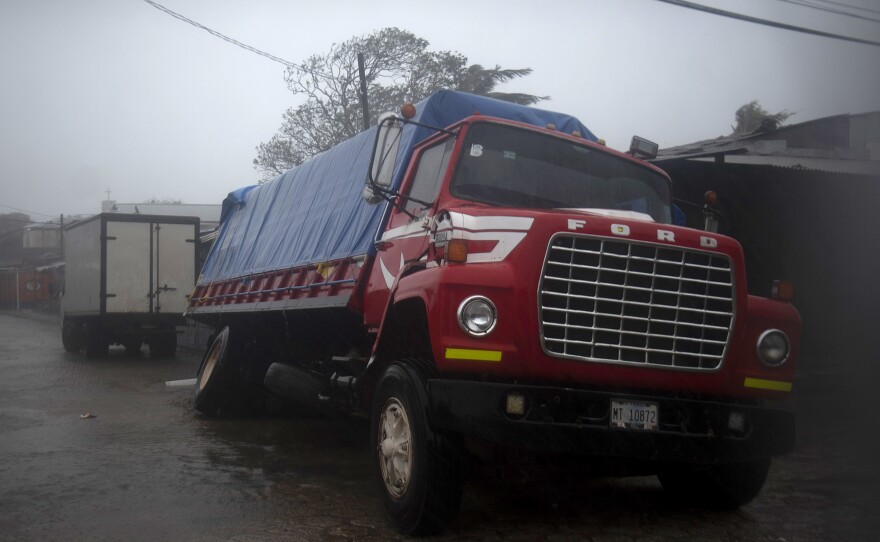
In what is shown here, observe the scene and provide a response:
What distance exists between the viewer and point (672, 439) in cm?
490

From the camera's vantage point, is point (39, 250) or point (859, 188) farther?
point (39, 250)

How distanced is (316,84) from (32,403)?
20119 millimetres

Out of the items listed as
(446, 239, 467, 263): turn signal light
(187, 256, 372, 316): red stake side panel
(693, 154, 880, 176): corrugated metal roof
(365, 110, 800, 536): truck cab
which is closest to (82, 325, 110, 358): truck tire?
(187, 256, 372, 316): red stake side panel

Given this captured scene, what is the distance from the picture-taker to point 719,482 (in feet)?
19.2

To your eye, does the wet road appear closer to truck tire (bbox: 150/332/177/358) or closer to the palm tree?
truck tire (bbox: 150/332/177/358)

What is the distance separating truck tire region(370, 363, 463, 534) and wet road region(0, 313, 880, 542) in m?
0.25

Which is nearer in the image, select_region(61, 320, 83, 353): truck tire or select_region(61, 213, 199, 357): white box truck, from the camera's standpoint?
select_region(61, 213, 199, 357): white box truck

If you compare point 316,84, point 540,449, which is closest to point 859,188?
point 540,449

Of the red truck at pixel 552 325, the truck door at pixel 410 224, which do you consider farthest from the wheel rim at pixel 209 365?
the truck door at pixel 410 224

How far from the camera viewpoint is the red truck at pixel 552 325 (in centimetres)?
475

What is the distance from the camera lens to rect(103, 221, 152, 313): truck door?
63.5ft

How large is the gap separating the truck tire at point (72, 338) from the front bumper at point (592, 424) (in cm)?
→ 1933

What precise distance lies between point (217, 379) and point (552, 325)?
6.17m

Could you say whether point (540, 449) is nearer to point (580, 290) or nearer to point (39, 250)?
point (580, 290)
